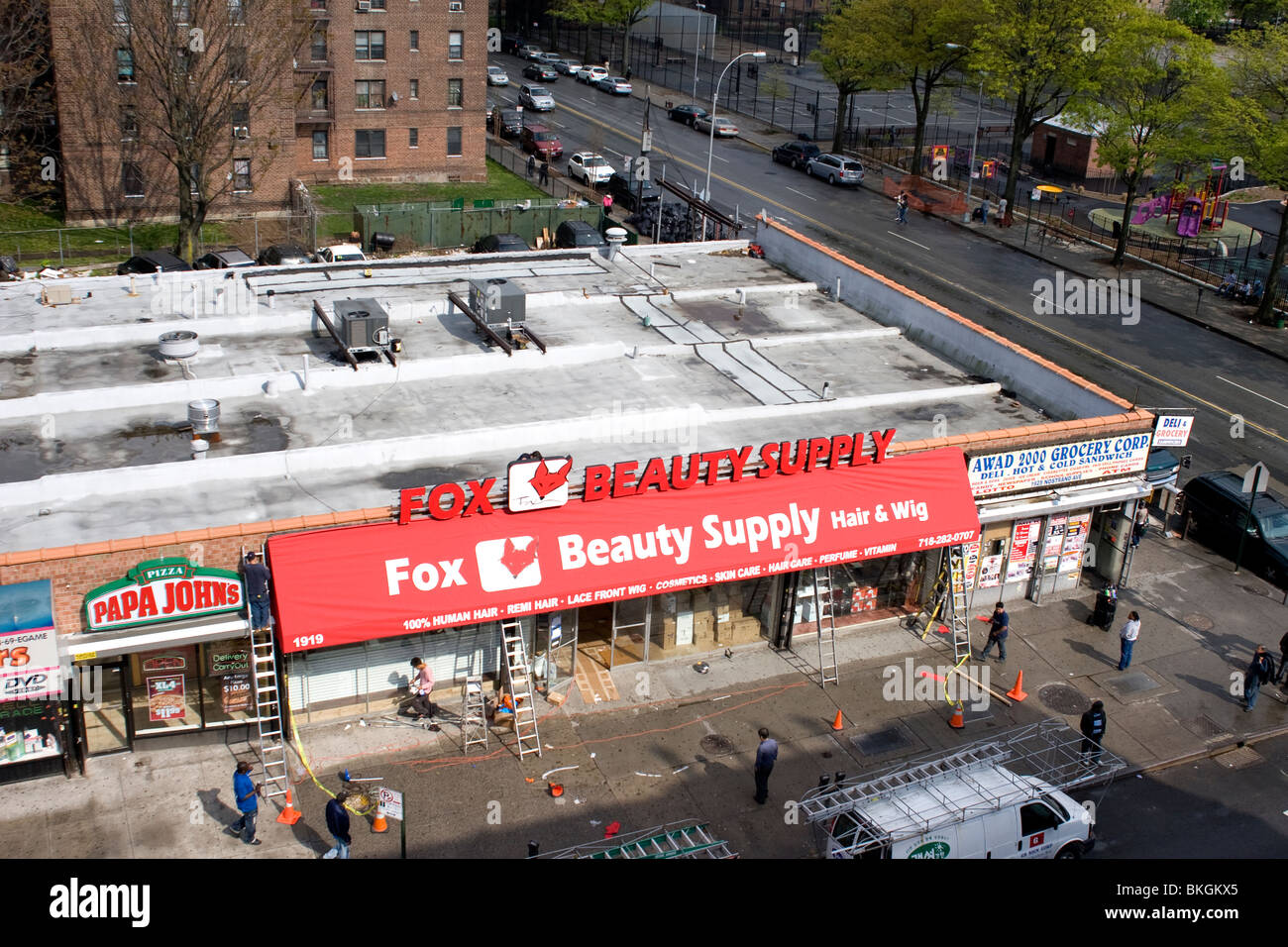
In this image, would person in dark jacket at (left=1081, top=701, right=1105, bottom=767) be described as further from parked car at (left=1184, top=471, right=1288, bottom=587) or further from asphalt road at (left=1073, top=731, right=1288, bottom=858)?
parked car at (left=1184, top=471, right=1288, bottom=587)

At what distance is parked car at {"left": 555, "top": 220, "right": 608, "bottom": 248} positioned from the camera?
5628 centimetres

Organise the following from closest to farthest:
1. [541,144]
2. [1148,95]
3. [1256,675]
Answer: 1. [1256,675]
2. [1148,95]
3. [541,144]

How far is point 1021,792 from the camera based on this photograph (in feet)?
70.4

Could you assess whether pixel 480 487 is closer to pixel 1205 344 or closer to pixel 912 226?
pixel 1205 344

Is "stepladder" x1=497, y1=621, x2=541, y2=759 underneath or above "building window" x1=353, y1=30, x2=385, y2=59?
underneath

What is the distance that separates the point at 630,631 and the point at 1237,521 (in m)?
18.8

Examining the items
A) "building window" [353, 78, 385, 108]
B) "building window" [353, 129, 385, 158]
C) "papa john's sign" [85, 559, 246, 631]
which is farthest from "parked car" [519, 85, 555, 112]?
"papa john's sign" [85, 559, 246, 631]

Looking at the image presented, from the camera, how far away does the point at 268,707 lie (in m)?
23.5

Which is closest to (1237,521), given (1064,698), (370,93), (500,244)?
(1064,698)

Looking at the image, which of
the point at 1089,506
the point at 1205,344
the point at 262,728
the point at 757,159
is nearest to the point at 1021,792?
the point at 1089,506

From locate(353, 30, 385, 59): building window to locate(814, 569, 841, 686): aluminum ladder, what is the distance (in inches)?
2014

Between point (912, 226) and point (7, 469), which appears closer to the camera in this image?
point (7, 469)

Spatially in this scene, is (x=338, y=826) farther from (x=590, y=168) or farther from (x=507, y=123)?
(x=507, y=123)

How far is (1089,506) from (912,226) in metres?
40.2
